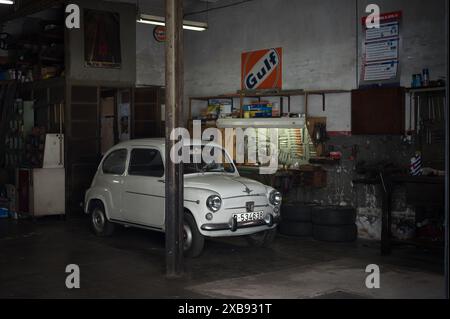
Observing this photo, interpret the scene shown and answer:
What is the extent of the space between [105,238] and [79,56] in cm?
403

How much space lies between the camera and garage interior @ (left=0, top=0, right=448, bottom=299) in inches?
260

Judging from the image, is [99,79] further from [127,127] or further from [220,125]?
[220,125]

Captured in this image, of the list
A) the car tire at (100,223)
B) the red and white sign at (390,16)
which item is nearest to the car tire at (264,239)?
the car tire at (100,223)

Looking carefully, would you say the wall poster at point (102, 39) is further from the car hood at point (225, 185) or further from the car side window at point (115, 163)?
the car hood at point (225, 185)

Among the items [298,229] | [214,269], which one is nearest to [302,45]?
[298,229]

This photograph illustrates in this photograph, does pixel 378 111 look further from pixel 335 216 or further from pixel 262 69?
pixel 262 69

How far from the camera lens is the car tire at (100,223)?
9.00 metres

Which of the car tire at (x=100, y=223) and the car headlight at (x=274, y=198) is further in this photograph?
the car tire at (x=100, y=223)

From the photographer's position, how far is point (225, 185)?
25.4 feet

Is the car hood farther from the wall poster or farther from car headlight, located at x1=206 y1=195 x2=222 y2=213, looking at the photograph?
the wall poster

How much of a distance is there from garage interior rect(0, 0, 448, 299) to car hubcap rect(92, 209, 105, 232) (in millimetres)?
339

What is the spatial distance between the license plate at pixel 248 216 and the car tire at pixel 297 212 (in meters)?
1.43
